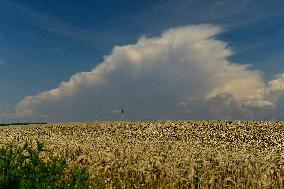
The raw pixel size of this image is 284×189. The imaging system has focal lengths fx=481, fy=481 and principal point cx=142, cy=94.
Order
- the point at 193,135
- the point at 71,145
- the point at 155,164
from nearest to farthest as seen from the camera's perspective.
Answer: the point at 155,164, the point at 71,145, the point at 193,135

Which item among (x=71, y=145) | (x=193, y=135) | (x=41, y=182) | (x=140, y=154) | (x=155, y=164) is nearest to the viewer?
(x=41, y=182)

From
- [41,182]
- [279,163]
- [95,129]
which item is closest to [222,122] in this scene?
[95,129]

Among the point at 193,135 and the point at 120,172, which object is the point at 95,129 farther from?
the point at 120,172

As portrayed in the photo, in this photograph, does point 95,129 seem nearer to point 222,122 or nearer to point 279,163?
point 222,122

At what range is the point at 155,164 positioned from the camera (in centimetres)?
1561

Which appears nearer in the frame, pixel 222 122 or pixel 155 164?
pixel 155 164

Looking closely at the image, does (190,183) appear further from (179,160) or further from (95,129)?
(95,129)

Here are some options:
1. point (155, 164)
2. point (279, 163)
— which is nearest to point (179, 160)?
point (155, 164)

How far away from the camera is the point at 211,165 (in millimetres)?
16000

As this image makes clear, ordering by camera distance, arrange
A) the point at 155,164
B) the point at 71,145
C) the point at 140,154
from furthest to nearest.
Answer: the point at 71,145 < the point at 140,154 < the point at 155,164

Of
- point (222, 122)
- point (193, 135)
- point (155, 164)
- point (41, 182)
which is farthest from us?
point (222, 122)

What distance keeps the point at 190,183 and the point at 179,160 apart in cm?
178

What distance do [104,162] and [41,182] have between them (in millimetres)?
7291

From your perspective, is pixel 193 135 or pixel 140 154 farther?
pixel 193 135
